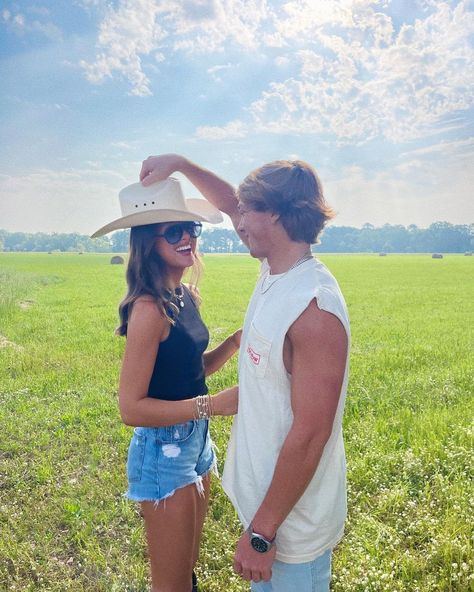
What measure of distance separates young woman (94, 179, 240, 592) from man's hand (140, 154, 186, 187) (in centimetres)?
6

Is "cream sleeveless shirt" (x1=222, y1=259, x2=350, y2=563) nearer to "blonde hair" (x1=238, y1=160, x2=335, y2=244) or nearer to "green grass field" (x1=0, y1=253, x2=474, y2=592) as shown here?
"blonde hair" (x1=238, y1=160, x2=335, y2=244)

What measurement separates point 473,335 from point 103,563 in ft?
40.9

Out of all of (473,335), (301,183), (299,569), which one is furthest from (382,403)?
(473,335)

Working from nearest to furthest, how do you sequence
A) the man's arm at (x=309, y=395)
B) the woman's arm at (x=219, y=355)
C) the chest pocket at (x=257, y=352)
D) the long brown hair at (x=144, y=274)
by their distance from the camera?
the man's arm at (x=309, y=395), the chest pocket at (x=257, y=352), the long brown hair at (x=144, y=274), the woman's arm at (x=219, y=355)

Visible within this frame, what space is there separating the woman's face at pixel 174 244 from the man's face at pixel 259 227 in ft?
2.27

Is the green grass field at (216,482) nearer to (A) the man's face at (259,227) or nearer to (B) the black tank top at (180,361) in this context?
(B) the black tank top at (180,361)

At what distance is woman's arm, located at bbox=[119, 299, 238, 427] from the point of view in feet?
7.88

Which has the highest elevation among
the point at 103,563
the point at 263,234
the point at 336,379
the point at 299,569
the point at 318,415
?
the point at 263,234

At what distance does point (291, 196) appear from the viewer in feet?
6.55

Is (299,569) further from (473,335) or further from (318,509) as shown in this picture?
(473,335)

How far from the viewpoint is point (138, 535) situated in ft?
13.8

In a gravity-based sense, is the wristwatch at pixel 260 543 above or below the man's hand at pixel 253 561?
above

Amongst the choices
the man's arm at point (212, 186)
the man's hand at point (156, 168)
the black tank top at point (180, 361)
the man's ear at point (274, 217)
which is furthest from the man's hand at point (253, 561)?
the man's hand at point (156, 168)

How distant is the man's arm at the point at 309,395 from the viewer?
180cm
